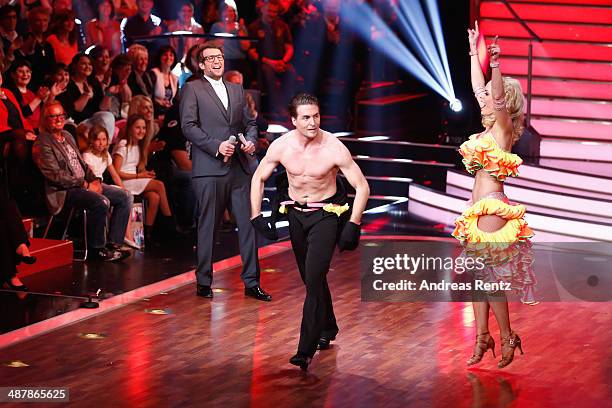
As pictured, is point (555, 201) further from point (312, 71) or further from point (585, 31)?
point (312, 71)

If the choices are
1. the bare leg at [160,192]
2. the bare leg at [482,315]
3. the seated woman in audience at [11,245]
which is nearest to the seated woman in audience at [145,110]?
the bare leg at [160,192]

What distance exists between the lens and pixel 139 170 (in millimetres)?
8953

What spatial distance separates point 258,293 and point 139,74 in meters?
3.44

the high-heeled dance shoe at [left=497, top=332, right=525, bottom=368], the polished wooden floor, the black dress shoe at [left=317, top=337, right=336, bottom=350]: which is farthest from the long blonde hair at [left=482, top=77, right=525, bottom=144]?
the black dress shoe at [left=317, top=337, right=336, bottom=350]

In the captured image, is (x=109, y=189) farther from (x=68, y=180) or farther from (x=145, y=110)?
(x=145, y=110)

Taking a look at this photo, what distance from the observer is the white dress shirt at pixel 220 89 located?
7.11 m

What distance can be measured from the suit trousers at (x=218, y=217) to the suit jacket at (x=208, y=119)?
6 cm

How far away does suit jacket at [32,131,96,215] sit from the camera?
7.90 m

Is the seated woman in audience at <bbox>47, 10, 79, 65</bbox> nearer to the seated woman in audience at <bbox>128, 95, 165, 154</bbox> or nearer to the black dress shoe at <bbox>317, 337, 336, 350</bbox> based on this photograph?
the seated woman in audience at <bbox>128, 95, 165, 154</bbox>

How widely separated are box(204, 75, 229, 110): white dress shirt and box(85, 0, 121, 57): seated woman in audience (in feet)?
11.0

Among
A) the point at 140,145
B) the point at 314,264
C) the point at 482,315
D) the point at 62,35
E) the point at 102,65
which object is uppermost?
the point at 62,35

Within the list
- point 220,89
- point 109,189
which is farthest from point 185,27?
point 220,89

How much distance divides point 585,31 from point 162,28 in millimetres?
4526

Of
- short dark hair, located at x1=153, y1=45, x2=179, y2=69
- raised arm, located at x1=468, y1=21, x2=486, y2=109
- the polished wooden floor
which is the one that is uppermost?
short dark hair, located at x1=153, y1=45, x2=179, y2=69
